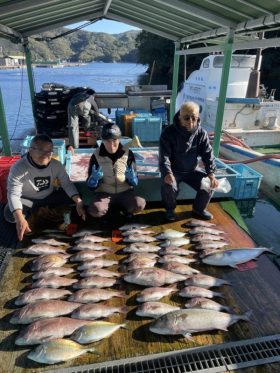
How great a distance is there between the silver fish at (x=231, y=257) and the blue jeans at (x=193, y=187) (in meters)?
1.08

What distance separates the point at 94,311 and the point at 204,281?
3.87ft

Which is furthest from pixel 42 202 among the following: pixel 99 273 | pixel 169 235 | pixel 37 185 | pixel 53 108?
pixel 53 108

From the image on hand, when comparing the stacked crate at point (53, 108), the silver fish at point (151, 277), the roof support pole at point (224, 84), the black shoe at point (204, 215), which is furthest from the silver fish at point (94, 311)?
the stacked crate at point (53, 108)

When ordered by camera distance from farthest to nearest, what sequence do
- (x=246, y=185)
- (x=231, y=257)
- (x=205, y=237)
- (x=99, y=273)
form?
1. (x=246, y=185)
2. (x=205, y=237)
3. (x=231, y=257)
4. (x=99, y=273)

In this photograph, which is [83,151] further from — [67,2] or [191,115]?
[191,115]

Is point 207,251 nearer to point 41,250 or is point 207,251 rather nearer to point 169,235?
point 169,235

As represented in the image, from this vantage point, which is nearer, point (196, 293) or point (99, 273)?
point (196, 293)

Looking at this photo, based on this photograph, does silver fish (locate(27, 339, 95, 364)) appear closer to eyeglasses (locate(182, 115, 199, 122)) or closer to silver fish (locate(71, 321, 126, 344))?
silver fish (locate(71, 321, 126, 344))

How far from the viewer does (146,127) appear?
31.8 ft

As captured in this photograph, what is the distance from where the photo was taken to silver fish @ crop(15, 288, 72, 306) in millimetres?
2908

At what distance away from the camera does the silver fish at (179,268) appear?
133 inches

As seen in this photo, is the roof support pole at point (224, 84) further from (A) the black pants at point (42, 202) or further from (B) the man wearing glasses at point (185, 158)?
(A) the black pants at point (42, 202)

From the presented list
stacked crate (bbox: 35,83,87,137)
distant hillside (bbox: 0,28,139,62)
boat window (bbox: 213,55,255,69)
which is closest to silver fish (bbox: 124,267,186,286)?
stacked crate (bbox: 35,83,87,137)

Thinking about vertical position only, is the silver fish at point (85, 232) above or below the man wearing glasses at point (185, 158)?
below
